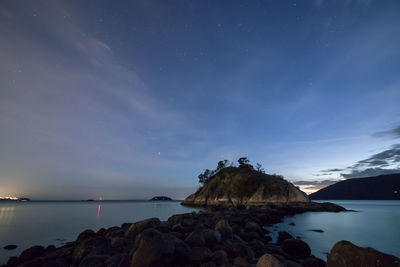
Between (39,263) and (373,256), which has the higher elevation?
(373,256)

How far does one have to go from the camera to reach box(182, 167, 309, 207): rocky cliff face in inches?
1944

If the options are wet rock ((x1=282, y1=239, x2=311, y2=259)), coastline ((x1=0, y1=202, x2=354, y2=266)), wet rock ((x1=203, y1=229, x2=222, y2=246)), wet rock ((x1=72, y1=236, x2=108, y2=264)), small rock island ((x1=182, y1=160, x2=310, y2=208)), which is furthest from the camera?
small rock island ((x1=182, y1=160, x2=310, y2=208))

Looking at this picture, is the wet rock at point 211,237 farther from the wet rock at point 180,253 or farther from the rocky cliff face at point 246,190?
the rocky cliff face at point 246,190

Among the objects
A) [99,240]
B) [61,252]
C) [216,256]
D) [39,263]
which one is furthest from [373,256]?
[61,252]

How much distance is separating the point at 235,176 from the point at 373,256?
199ft

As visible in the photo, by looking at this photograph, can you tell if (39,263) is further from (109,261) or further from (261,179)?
(261,179)

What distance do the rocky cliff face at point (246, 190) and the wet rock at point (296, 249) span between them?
42729 millimetres

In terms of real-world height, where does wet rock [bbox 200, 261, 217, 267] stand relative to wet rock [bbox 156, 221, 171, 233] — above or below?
below

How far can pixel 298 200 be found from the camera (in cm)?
4769

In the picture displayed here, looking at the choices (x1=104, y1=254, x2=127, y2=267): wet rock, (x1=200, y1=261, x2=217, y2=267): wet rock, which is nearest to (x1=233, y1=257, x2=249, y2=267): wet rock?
(x1=200, y1=261, x2=217, y2=267): wet rock

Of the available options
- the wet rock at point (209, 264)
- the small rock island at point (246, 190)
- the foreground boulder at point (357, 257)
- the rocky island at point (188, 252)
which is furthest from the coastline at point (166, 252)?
the small rock island at point (246, 190)

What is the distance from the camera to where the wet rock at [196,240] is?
742cm

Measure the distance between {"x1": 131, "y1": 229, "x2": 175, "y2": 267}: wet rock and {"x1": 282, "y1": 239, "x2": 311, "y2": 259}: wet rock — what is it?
644 cm

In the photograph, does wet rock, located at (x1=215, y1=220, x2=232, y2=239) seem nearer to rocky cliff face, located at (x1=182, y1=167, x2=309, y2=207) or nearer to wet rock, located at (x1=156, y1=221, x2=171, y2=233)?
wet rock, located at (x1=156, y1=221, x2=171, y2=233)
